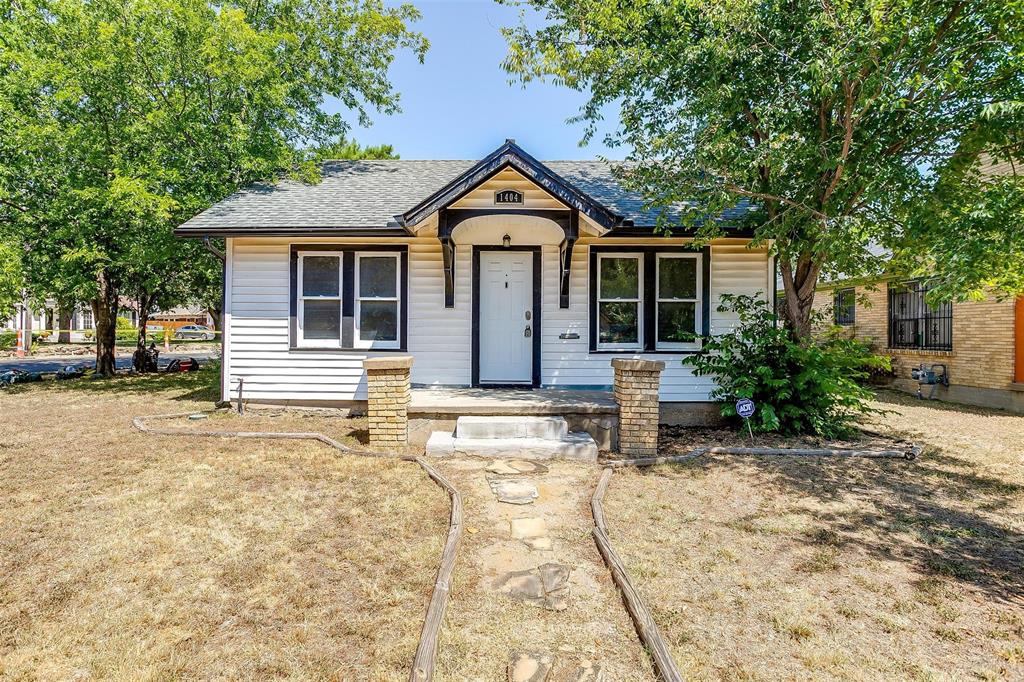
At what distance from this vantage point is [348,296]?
8.12 m

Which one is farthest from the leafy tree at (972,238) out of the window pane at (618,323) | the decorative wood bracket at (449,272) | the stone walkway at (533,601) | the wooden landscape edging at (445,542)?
the decorative wood bracket at (449,272)

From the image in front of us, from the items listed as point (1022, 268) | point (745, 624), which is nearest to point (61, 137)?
point (745, 624)

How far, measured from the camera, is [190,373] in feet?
50.1

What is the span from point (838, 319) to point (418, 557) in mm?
17881

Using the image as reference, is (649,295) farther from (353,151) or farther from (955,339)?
(353,151)

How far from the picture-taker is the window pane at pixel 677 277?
8.16 meters

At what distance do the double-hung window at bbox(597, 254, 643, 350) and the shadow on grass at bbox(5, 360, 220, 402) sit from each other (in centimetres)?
777

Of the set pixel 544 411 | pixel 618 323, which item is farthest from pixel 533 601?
pixel 618 323

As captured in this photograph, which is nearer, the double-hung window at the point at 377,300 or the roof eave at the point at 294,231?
the roof eave at the point at 294,231

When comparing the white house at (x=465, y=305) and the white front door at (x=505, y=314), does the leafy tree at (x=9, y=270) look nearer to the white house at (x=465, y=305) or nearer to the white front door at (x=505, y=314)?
the white house at (x=465, y=305)

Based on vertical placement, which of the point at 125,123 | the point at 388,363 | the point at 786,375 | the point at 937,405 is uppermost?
the point at 125,123

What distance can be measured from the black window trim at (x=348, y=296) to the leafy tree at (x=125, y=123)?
2829 millimetres

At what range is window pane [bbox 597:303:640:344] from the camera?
821cm

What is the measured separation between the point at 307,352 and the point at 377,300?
4.73 ft
